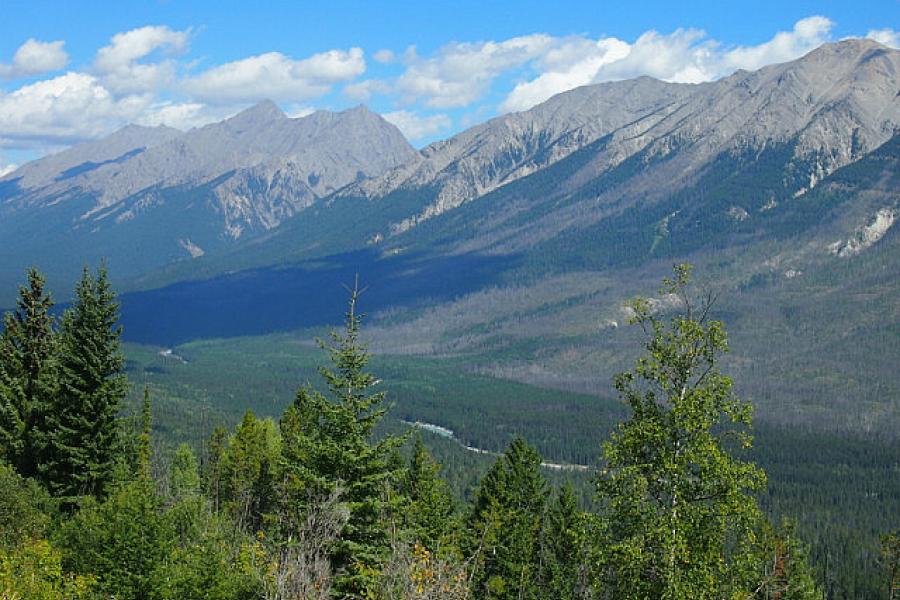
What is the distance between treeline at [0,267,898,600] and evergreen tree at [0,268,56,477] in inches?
4.0

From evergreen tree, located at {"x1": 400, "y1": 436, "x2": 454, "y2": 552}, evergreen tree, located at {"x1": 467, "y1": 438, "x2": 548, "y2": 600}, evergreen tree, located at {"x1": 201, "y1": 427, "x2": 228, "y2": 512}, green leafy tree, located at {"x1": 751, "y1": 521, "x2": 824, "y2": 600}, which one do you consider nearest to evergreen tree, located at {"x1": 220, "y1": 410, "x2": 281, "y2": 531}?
evergreen tree, located at {"x1": 201, "y1": 427, "x2": 228, "y2": 512}

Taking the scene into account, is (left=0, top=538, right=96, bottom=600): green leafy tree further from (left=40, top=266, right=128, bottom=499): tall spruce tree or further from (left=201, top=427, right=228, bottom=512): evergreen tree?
(left=201, top=427, right=228, bottom=512): evergreen tree

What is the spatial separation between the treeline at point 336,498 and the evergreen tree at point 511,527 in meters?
3.31

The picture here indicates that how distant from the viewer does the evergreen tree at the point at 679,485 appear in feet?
74.8

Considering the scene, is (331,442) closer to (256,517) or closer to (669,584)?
(669,584)

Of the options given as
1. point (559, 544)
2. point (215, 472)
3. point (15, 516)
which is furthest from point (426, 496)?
point (215, 472)

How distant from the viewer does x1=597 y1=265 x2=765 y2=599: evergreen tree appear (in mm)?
22797

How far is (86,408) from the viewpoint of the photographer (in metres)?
41.7

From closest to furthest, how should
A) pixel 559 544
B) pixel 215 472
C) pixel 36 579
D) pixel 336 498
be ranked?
pixel 36 579 < pixel 336 498 < pixel 559 544 < pixel 215 472

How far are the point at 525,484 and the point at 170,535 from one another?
31461mm

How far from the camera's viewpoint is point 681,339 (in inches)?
951

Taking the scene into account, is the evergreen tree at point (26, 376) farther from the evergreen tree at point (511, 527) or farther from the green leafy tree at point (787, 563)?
the green leafy tree at point (787, 563)

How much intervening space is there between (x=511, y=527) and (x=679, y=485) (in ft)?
108

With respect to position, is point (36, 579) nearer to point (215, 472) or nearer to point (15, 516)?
point (15, 516)
